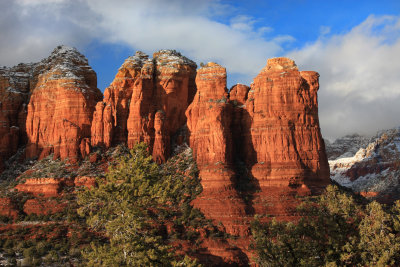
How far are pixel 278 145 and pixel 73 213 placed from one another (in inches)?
1394

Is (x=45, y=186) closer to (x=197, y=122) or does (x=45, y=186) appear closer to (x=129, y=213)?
(x=197, y=122)

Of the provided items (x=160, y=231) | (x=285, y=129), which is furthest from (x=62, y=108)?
(x=285, y=129)

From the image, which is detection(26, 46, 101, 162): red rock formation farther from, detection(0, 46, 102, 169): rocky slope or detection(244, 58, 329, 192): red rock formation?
detection(244, 58, 329, 192): red rock formation

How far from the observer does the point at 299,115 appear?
3150 inches

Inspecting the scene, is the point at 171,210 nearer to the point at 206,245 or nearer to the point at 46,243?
the point at 206,245

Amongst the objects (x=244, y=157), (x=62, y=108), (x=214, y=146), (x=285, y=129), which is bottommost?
(x=244, y=157)

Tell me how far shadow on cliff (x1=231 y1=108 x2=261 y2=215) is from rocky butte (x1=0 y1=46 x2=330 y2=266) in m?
0.18

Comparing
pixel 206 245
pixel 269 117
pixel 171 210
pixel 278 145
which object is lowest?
pixel 206 245

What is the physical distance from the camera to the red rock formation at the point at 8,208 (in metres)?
76.9

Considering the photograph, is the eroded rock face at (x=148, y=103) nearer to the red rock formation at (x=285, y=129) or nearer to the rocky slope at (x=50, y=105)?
the rocky slope at (x=50, y=105)

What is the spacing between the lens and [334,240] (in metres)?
48.7

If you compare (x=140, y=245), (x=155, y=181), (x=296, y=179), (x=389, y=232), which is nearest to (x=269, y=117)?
(x=296, y=179)

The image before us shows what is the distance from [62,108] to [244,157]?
128ft

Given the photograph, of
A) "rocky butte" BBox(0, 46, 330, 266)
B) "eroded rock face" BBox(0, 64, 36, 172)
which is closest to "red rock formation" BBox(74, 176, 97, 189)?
"rocky butte" BBox(0, 46, 330, 266)
